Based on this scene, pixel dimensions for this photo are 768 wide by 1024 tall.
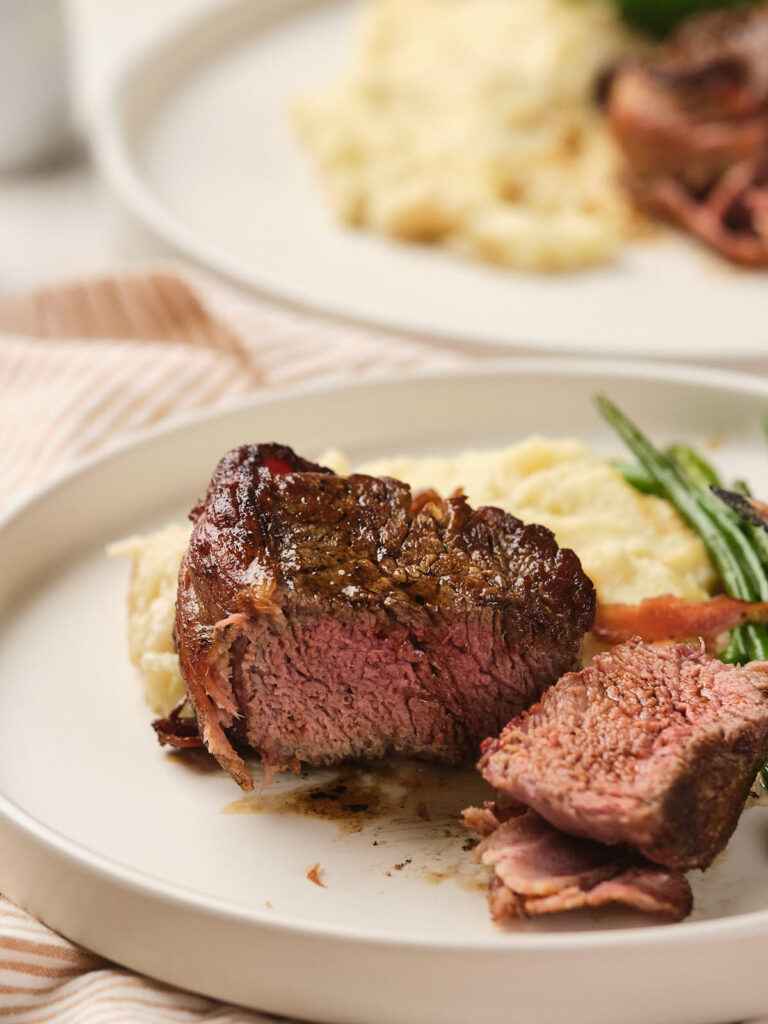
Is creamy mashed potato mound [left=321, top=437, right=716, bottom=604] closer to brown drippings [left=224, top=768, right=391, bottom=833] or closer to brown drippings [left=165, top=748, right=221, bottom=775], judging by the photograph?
brown drippings [left=224, top=768, right=391, bottom=833]

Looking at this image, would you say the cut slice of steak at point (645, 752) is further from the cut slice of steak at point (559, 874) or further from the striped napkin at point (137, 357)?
the striped napkin at point (137, 357)

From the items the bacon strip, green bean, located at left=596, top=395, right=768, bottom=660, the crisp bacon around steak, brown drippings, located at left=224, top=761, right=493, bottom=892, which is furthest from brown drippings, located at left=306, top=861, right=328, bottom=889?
the crisp bacon around steak

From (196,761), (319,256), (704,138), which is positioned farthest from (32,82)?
(196,761)

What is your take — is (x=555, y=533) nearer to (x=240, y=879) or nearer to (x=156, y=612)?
(x=156, y=612)

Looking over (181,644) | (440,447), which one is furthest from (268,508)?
(440,447)

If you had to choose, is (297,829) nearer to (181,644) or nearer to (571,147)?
(181,644)
